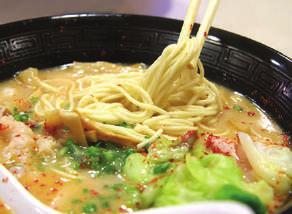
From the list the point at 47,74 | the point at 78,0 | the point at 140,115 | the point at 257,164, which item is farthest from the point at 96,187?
the point at 78,0

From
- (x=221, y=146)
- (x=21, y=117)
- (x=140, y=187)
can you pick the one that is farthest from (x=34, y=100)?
(x=221, y=146)

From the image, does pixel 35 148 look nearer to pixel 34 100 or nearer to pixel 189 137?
pixel 34 100

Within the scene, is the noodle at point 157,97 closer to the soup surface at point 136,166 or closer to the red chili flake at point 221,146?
the soup surface at point 136,166

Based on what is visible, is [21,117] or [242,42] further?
[242,42]

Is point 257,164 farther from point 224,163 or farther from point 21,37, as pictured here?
point 21,37

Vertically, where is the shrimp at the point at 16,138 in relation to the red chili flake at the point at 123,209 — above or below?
below

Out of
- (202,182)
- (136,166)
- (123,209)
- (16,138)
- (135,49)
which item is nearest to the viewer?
(202,182)

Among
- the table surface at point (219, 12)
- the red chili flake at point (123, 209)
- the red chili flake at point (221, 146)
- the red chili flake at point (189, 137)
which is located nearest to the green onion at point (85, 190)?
the red chili flake at point (123, 209)
